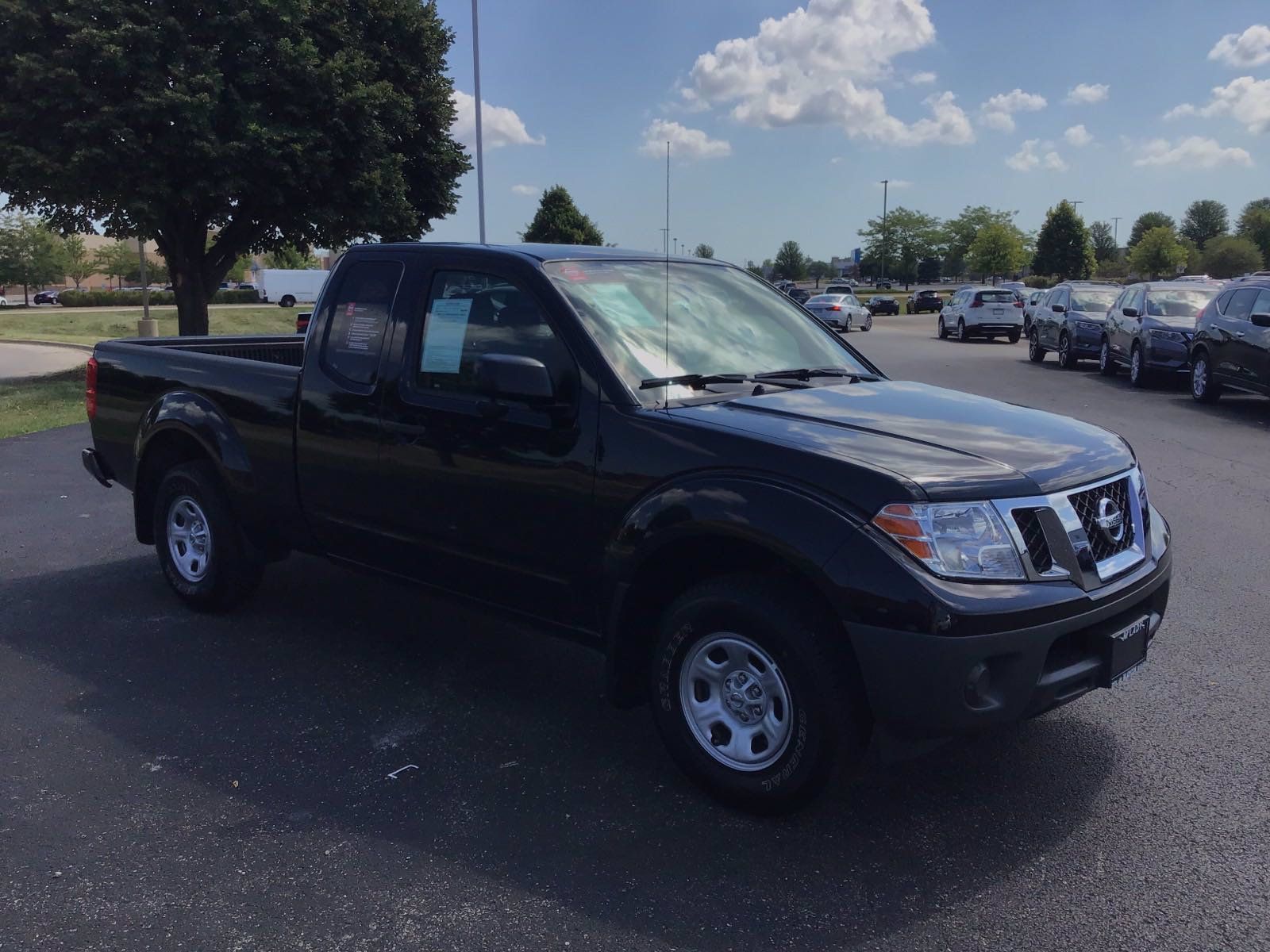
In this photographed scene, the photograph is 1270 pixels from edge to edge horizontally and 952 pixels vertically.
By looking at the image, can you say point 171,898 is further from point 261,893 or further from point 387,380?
point 387,380

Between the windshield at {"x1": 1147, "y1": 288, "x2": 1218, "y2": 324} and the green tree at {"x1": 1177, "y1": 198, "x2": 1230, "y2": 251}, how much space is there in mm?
100436

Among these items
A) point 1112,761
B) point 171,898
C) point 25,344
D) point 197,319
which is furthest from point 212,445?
point 25,344

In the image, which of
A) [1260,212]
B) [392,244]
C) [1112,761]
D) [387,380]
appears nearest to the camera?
[1112,761]

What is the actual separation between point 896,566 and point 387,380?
2.47 m

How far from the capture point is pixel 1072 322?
21.1 m

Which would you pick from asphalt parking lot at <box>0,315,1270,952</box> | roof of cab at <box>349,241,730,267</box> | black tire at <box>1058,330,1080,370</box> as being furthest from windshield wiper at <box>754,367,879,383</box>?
black tire at <box>1058,330,1080,370</box>

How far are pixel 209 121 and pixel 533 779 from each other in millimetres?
16618

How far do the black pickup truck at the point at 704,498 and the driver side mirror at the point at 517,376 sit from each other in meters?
0.01

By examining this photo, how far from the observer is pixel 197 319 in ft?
72.9

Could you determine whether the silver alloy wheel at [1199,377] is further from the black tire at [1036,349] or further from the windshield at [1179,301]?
the black tire at [1036,349]

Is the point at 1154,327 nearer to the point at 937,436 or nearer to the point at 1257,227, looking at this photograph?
the point at 937,436

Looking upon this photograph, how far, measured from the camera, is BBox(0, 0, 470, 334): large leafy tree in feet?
56.0

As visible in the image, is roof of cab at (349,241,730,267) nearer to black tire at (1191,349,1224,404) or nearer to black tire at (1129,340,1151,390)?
black tire at (1191,349,1224,404)

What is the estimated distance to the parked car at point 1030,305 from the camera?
2505 centimetres
